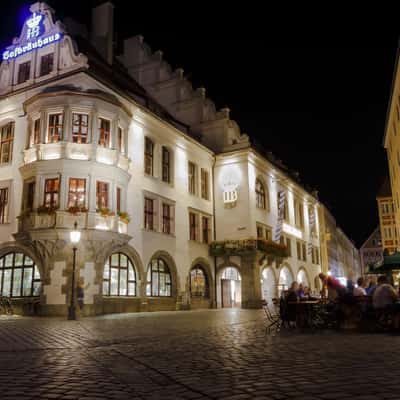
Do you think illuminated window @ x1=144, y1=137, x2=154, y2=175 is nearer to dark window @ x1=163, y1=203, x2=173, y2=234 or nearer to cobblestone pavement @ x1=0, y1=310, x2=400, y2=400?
dark window @ x1=163, y1=203, x2=173, y2=234

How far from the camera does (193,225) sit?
113ft

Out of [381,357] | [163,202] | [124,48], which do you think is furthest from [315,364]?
[124,48]

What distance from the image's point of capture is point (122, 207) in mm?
26578

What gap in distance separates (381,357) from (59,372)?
5186 millimetres

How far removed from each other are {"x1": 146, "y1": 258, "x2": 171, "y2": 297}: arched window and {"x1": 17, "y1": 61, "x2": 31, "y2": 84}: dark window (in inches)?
552

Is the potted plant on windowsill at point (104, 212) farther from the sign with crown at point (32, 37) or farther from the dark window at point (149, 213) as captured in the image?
the sign with crown at point (32, 37)

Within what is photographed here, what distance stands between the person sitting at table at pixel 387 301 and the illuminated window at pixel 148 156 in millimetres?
19648

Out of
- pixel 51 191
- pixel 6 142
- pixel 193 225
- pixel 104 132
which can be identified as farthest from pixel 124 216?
pixel 193 225

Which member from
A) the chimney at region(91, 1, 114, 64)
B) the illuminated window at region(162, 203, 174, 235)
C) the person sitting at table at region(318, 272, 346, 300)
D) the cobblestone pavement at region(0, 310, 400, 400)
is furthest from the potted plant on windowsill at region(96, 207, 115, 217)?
the chimney at region(91, 1, 114, 64)

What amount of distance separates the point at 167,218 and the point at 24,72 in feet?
42.8

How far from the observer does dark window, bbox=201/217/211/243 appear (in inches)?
1410

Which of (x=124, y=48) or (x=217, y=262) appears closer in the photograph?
(x=217, y=262)

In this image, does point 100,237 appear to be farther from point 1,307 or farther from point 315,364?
point 315,364

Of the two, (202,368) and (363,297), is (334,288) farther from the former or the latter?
(202,368)
